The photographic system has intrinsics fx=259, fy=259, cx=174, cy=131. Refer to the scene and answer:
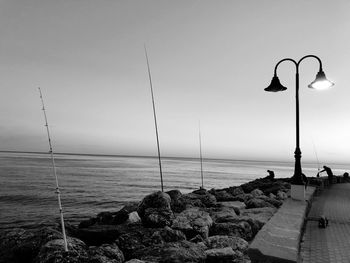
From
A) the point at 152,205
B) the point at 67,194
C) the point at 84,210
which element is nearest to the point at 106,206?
the point at 84,210

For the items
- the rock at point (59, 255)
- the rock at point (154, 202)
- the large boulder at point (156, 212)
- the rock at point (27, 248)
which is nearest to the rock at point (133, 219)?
the large boulder at point (156, 212)

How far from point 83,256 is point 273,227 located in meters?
3.52

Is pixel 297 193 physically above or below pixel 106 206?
above

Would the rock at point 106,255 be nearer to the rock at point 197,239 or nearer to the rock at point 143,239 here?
the rock at point 143,239

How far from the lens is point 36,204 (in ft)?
64.7

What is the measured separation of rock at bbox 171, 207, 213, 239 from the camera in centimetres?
655

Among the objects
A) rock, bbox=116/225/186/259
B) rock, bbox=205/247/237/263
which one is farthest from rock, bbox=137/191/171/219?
rock, bbox=205/247/237/263

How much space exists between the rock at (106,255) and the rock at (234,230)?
2590mm

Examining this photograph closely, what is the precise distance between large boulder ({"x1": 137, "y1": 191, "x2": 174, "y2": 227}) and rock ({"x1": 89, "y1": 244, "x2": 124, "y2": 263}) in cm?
207

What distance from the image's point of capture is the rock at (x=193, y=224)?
21.5 ft

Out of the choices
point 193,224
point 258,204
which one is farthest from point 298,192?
point 193,224

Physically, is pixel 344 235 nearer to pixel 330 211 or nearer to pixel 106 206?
pixel 330 211

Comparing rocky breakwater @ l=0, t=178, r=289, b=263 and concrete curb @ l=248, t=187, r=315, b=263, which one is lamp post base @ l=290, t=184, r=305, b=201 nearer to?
rocky breakwater @ l=0, t=178, r=289, b=263

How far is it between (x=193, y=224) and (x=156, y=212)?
60.1 inches
